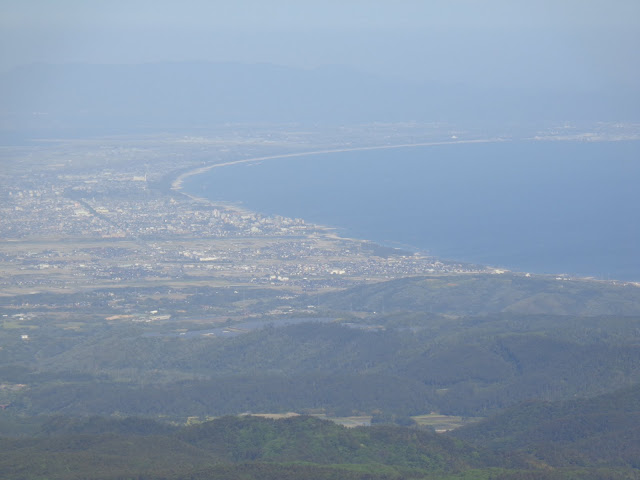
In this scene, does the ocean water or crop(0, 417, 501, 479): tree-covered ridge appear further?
the ocean water

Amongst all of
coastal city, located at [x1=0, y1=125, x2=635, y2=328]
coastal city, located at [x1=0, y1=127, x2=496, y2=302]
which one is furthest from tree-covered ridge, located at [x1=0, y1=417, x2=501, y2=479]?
coastal city, located at [x1=0, y1=127, x2=496, y2=302]

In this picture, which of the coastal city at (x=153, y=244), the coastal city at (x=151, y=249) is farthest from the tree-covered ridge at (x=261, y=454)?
the coastal city at (x=153, y=244)

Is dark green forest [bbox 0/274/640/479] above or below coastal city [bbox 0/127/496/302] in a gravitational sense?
above

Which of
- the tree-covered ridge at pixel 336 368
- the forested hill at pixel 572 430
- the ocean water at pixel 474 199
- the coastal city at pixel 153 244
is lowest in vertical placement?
the ocean water at pixel 474 199

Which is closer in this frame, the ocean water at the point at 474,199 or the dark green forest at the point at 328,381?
the dark green forest at the point at 328,381

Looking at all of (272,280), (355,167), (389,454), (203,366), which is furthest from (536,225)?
(389,454)

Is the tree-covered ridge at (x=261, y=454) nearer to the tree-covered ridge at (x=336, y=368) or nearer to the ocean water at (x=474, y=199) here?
the tree-covered ridge at (x=336, y=368)

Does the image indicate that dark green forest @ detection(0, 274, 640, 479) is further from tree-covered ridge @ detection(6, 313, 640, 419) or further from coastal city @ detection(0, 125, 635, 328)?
coastal city @ detection(0, 125, 635, 328)

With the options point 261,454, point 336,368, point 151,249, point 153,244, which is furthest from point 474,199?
point 261,454
